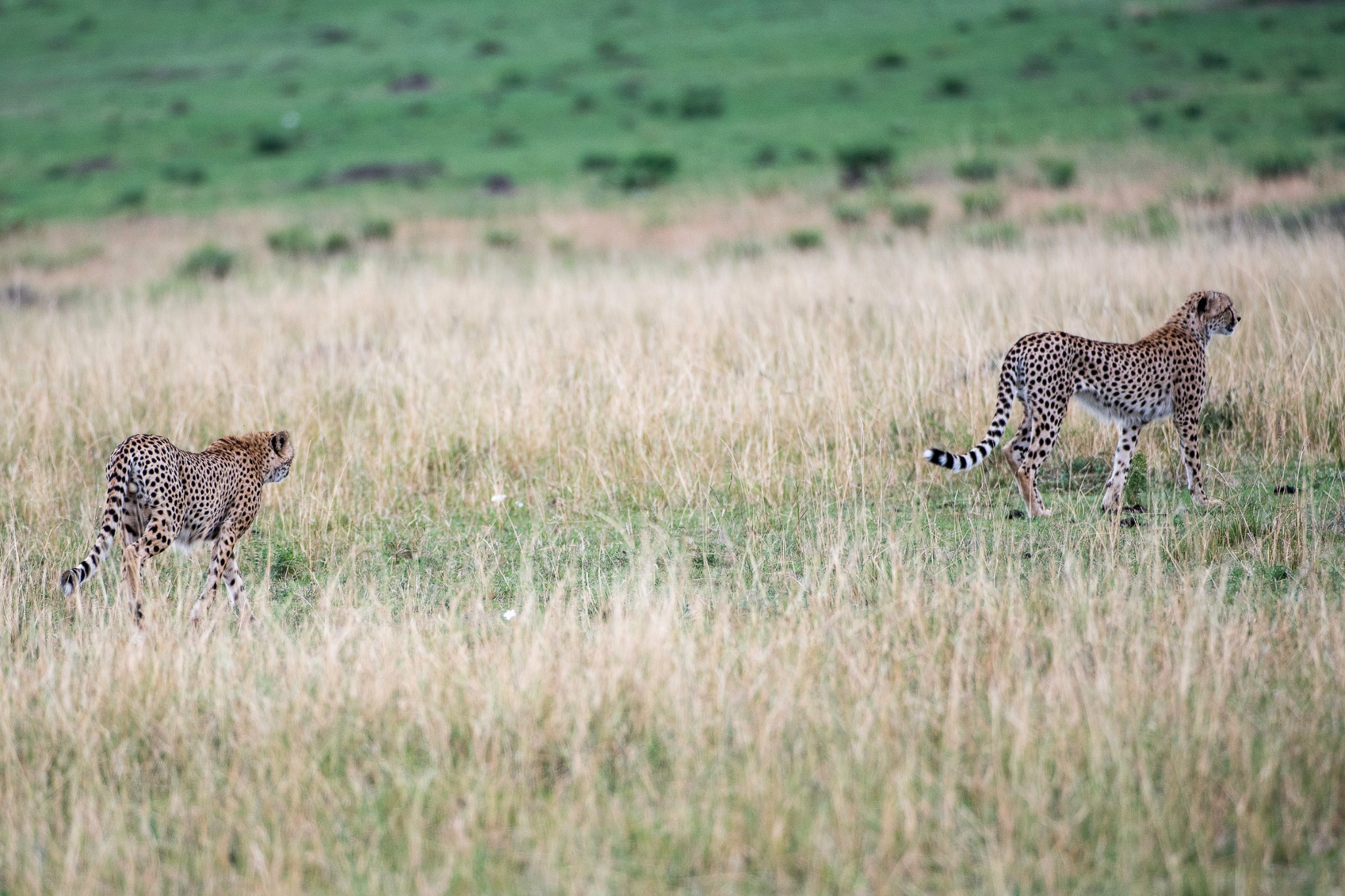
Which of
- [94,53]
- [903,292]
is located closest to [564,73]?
[94,53]

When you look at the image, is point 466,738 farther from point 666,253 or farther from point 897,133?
point 897,133

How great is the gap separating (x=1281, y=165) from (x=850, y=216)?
5606mm

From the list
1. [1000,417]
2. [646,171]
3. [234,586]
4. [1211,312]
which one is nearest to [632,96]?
[646,171]

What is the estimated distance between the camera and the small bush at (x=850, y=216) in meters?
17.4

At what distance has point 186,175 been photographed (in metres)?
26.1

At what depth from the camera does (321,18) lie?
159ft

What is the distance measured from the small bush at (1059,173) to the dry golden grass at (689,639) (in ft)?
34.3

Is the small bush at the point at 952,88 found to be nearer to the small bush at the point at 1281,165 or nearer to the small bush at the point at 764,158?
the small bush at the point at 764,158

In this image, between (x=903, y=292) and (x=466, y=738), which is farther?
(x=903, y=292)

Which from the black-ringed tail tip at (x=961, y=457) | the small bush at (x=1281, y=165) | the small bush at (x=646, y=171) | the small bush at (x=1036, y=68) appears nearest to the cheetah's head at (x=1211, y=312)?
the black-ringed tail tip at (x=961, y=457)

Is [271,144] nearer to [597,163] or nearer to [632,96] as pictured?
[597,163]

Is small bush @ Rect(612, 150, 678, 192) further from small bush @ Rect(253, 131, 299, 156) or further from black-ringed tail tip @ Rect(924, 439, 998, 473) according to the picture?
black-ringed tail tip @ Rect(924, 439, 998, 473)

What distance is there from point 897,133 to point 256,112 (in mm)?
17271

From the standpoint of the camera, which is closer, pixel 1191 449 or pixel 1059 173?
pixel 1191 449
